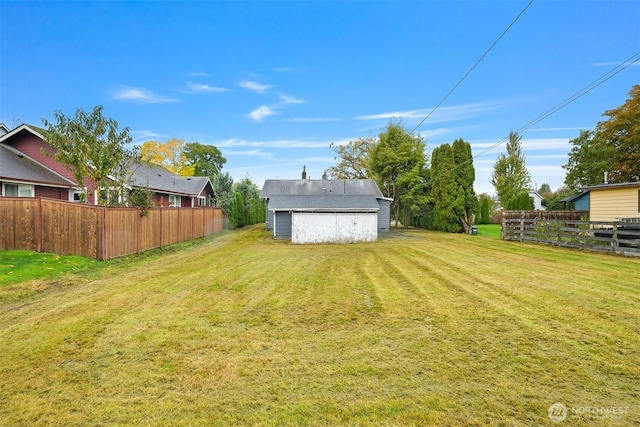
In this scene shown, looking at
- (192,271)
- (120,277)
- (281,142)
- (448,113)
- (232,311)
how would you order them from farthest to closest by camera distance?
(281,142) → (448,113) → (192,271) → (120,277) → (232,311)

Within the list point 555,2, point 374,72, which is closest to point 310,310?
point 555,2

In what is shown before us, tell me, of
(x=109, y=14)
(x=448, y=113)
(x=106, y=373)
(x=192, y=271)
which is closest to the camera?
(x=106, y=373)

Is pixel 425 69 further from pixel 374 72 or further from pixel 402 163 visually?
pixel 402 163

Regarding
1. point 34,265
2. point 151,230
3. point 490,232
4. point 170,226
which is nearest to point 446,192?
point 490,232

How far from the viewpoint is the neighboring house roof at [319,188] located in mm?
24859

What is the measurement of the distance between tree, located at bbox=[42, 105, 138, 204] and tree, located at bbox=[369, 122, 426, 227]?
20.3 metres

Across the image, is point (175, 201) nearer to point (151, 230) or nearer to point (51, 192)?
point (51, 192)

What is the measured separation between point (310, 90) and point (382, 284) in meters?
18.0

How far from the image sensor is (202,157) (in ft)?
176

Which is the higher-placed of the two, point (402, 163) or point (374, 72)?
point (374, 72)

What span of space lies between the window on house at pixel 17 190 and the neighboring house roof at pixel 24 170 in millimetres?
561

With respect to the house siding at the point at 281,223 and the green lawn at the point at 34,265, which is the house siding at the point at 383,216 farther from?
the green lawn at the point at 34,265

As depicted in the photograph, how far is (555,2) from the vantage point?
443 inches

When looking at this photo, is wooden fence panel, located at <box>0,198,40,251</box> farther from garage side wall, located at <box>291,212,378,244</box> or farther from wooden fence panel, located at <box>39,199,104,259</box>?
garage side wall, located at <box>291,212,378,244</box>
